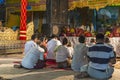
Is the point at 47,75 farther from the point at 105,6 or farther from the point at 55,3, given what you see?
the point at 55,3

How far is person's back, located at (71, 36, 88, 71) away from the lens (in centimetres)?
1182

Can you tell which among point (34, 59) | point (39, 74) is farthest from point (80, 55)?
point (34, 59)

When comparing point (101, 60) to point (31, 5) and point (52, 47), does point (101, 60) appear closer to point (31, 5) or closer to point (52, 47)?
point (52, 47)

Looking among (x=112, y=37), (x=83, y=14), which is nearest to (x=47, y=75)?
(x=112, y=37)

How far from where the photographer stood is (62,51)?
13.2 m

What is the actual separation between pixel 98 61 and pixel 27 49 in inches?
177

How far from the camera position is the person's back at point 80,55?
11.8m

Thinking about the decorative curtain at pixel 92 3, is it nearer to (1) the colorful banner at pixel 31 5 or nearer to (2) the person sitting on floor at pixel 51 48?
(1) the colorful banner at pixel 31 5

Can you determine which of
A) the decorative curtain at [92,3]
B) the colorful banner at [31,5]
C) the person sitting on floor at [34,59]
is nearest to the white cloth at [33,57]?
the person sitting on floor at [34,59]

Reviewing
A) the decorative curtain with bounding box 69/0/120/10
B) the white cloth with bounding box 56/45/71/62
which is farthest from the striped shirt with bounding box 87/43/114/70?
the decorative curtain with bounding box 69/0/120/10

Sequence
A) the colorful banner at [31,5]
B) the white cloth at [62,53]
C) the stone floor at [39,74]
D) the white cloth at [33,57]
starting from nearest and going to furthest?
1. the stone floor at [39,74]
2. the white cloth at [33,57]
3. the white cloth at [62,53]
4. the colorful banner at [31,5]

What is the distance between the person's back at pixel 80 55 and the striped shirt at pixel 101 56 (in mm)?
1215

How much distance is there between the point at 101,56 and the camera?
1044 centimetres

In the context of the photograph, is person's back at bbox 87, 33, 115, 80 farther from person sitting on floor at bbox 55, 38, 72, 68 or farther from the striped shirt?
person sitting on floor at bbox 55, 38, 72, 68
